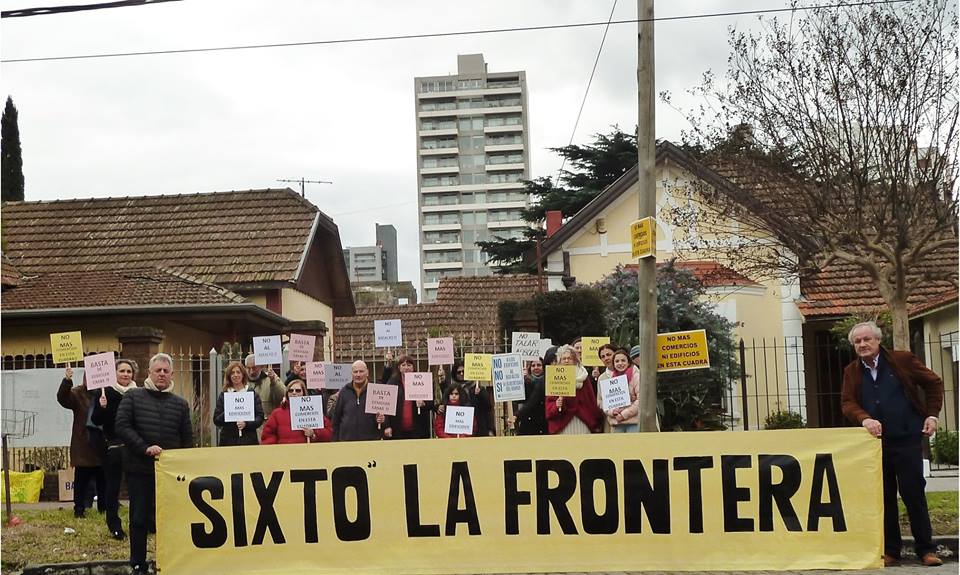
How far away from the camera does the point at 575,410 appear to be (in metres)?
12.2

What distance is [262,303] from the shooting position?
24078mm

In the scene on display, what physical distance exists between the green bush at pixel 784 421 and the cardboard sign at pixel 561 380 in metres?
8.48

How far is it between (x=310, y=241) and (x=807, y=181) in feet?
45.9

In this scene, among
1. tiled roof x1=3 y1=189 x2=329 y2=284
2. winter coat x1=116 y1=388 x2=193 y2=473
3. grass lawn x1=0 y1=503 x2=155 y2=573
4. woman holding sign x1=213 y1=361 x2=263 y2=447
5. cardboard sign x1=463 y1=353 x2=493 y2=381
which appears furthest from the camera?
tiled roof x1=3 y1=189 x2=329 y2=284

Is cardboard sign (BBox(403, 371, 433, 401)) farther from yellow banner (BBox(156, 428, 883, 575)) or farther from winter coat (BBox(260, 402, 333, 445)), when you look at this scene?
yellow banner (BBox(156, 428, 883, 575))

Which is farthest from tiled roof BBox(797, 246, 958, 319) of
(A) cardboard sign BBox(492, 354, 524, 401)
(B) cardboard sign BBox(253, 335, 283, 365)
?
(B) cardboard sign BBox(253, 335, 283, 365)

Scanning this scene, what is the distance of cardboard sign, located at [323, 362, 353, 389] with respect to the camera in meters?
14.0

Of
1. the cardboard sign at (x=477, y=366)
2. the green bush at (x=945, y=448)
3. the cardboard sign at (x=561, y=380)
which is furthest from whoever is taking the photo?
the green bush at (x=945, y=448)

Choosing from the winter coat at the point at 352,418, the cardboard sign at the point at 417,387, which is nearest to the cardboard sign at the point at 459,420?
the cardboard sign at the point at 417,387

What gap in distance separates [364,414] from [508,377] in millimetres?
1863

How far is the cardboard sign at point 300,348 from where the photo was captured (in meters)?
13.4

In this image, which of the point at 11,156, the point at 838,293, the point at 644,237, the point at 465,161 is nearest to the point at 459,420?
the point at 644,237

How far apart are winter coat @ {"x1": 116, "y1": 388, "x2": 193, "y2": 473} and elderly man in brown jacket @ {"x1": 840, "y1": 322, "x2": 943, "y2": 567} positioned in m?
5.41

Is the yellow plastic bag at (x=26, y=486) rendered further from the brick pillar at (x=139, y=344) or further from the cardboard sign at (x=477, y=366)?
the cardboard sign at (x=477, y=366)
